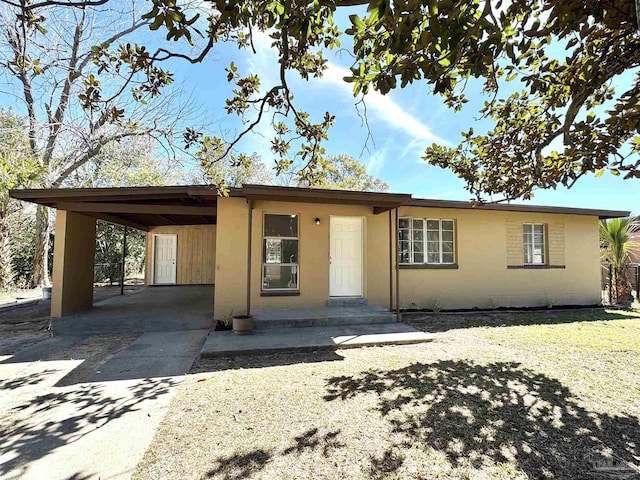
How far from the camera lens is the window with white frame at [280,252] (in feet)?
24.3

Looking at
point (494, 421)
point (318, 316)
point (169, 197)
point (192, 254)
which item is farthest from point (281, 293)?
point (192, 254)

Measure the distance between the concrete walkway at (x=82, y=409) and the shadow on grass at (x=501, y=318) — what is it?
4.87m

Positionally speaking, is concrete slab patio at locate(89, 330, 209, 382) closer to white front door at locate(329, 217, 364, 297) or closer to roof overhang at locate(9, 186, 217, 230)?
roof overhang at locate(9, 186, 217, 230)

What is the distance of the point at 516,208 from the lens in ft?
29.5

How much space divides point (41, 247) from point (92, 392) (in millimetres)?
13150

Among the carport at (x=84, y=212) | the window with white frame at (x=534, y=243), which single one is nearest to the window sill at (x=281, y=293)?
the carport at (x=84, y=212)

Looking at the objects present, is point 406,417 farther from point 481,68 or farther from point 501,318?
point 501,318

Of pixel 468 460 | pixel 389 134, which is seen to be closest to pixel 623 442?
pixel 468 460

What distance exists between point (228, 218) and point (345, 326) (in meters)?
3.33

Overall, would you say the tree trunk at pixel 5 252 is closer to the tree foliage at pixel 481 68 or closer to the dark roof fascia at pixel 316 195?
the dark roof fascia at pixel 316 195

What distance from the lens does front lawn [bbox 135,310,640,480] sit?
2.41 meters

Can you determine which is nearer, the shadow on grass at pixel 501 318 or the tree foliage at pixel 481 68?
the tree foliage at pixel 481 68

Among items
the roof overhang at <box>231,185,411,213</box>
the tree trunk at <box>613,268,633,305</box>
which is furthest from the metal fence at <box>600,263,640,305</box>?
the roof overhang at <box>231,185,411,213</box>

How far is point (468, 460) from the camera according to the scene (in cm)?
247
